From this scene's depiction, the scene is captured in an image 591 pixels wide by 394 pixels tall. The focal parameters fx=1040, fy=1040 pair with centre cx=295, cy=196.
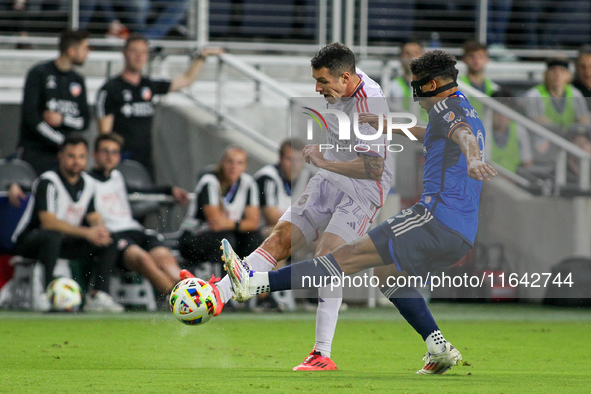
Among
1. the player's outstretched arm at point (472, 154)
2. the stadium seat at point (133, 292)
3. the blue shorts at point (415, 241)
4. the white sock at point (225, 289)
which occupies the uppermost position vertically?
the player's outstretched arm at point (472, 154)

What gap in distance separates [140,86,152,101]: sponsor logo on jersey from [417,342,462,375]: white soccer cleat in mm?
6557

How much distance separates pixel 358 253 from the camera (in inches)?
251

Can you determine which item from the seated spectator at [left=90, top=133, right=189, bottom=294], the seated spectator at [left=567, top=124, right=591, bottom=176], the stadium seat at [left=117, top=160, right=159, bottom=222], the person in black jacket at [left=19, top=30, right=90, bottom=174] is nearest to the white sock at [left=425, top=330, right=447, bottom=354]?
the seated spectator at [left=90, top=133, right=189, bottom=294]

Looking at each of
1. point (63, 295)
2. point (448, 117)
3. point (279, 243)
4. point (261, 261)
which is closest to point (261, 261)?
point (261, 261)

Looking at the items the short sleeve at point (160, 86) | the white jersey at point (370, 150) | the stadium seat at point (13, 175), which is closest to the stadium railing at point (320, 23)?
the short sleeve at point (160, 86)

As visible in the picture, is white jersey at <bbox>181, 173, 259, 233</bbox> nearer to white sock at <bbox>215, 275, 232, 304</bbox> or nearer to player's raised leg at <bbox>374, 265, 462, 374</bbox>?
white sock at <bbox>215, 275, 232, 304</bbox>

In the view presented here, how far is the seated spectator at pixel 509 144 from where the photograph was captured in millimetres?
10305

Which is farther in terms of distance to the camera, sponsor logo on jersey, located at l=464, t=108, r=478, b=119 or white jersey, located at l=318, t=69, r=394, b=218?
white jersey, located at l=318, t=69, r=394, b=218

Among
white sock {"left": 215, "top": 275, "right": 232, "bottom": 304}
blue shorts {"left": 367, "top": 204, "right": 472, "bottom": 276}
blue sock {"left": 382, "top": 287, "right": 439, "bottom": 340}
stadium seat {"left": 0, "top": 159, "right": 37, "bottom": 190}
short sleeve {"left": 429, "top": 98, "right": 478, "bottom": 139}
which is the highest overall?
short sleeve {"left": 429, "top": 98, "right": 478, "bottom": 139}

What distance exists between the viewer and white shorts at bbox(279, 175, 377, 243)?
22.3 ft

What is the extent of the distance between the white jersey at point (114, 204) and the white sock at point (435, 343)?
5434mm

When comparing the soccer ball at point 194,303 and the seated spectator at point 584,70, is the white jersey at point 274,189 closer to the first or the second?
the seated spectator at point 584,70

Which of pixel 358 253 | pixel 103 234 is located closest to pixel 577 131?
pixel 103 234

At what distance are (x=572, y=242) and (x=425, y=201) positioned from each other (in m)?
4.28
